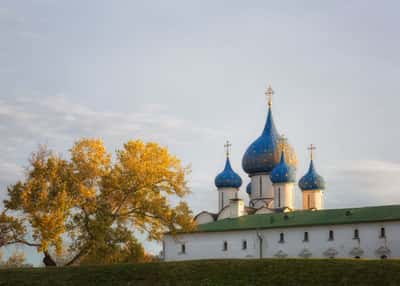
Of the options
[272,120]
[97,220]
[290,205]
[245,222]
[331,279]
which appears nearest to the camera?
[331,279]

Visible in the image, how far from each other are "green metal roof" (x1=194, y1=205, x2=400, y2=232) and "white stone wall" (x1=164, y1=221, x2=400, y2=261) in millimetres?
378

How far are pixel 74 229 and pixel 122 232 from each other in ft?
9.49

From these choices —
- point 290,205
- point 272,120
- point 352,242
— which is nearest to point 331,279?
point 352,242

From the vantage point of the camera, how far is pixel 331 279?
128 feet

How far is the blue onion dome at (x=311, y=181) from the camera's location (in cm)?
8181

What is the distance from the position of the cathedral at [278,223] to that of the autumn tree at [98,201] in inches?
302

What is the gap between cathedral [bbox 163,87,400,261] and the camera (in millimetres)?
58344

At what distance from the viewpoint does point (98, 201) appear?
167 ft

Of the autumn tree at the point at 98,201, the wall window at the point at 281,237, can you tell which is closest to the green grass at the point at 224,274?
the autumn tree at the point at 98,201

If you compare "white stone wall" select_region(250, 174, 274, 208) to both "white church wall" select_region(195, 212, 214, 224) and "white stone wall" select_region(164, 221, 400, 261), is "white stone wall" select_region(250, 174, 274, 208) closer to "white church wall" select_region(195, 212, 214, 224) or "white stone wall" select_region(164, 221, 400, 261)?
"white church wall" select_region(195, 212, 214, 224)

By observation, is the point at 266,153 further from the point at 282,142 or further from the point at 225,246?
the point at 225,246

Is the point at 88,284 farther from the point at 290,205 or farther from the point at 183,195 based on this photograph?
the point at 290,205

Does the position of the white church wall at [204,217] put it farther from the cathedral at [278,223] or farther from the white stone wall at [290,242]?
the white stone wall at [290,242]

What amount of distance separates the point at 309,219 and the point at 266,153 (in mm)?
22267
